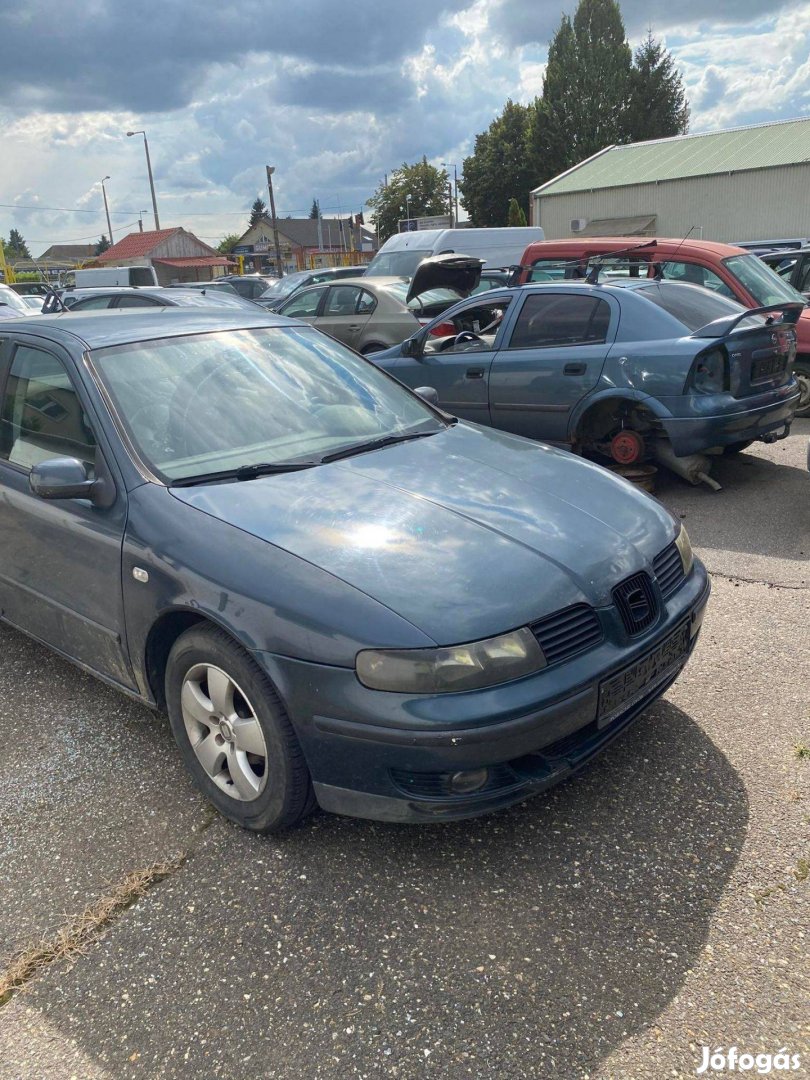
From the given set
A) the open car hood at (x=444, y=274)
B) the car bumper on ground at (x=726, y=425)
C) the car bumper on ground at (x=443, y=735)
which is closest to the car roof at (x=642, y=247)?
the open car hood at (x=444, y=274)

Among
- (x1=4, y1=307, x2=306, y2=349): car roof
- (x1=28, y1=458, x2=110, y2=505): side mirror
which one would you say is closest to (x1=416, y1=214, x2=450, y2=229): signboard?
(x1=4, y1=307, x2=306, y2=349): car roof

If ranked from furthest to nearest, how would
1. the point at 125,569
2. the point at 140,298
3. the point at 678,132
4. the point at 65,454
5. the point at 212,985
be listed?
Answer: the point at 678,132 → the point at 140,298 → the point at 65,454 → the point at 125,569 → the point at 212,985

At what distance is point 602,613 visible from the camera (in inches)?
104

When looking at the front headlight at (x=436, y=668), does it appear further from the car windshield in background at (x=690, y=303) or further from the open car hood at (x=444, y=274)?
the open car hood at (x=444, y=274)

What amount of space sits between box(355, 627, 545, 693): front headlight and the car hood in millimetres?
46

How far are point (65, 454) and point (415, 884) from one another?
6.88ft

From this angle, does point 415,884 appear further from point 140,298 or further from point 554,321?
point 140,298

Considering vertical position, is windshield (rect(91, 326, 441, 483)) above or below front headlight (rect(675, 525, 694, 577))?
above

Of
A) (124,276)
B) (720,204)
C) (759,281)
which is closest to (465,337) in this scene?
(759,281)

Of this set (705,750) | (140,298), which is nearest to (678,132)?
(140,298)

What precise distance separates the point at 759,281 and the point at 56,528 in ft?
24.0

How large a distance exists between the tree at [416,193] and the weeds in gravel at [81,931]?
7740 centimetres

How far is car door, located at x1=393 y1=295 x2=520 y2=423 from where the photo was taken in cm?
704

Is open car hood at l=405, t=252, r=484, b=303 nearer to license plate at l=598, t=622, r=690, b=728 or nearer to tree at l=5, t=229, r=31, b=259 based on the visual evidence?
license plate at l=598, t=622, r=690, b=728
